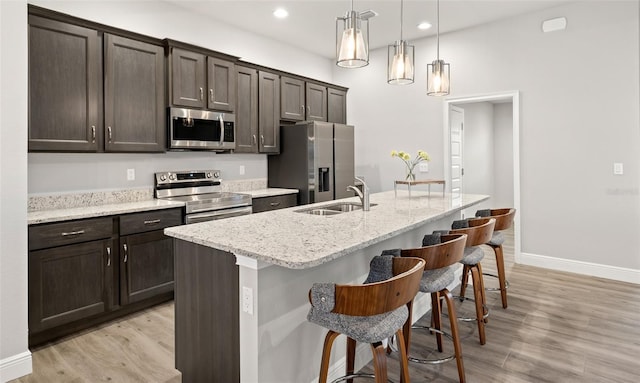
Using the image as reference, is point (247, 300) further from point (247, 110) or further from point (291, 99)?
point (291, 99)

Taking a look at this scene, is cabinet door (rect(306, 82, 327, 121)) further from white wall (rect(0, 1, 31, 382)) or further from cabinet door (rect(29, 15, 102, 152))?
white wall (rect(0, 1, 31, 382))

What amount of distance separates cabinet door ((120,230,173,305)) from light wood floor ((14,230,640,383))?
20 centimetres

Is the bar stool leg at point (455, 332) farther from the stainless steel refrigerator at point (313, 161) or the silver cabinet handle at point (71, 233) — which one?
the stainless steel refrigerator at point (313, 161)

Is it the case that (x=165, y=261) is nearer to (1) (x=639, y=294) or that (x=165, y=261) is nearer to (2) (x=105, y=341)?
(2) (x=105, y=341)

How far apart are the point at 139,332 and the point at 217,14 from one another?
11.2 ft

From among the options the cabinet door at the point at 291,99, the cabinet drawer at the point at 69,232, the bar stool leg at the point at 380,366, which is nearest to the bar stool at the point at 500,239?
the bar stool leg at the point at 380,366

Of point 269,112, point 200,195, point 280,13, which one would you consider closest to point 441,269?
point 200,195

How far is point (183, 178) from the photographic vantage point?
4164 millimetres

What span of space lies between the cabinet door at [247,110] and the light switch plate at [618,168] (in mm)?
3918

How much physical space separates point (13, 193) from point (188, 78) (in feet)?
6.51

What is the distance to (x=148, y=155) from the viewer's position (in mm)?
3902

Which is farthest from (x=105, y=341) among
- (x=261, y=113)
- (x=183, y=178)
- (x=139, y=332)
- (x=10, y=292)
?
(x=261, y=113)

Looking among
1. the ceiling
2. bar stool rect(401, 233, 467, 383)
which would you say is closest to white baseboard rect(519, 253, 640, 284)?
the ceiling

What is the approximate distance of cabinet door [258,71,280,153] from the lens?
4.76 metres
